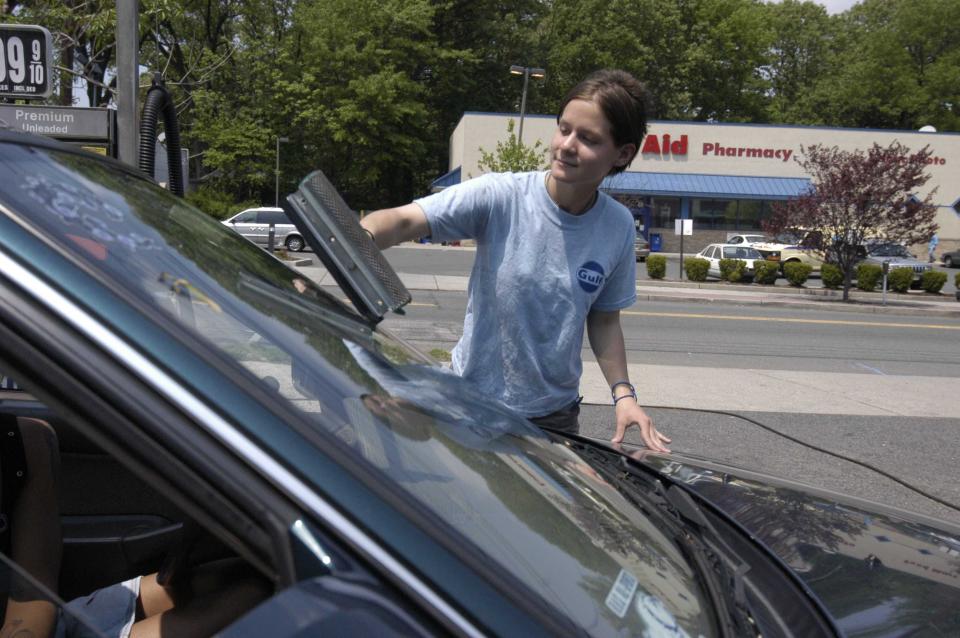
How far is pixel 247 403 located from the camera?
102cm

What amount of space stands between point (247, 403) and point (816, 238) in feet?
80.4

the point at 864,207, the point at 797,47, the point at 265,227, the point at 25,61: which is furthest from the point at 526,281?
the point at 797,47

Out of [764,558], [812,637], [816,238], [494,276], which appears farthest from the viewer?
[816,238]

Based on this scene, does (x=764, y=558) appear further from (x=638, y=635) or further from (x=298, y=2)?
(x=298, y=2)

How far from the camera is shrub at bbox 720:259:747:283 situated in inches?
1067

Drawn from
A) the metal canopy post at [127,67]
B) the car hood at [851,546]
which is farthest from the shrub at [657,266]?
the car hood at [851,546]

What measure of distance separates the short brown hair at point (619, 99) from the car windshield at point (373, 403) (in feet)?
3.49

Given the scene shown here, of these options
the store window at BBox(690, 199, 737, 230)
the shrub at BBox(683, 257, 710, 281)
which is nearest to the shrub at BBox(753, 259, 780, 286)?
the shrub at BBox(683, 257, 710, 281)

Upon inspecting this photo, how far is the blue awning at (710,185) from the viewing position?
138 feet

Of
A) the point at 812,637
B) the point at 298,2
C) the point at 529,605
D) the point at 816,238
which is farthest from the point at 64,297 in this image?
the point at 298,2

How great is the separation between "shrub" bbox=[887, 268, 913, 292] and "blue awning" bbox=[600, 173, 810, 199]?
59.3ft

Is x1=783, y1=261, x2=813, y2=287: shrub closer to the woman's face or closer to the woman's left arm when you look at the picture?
the woman's left arm

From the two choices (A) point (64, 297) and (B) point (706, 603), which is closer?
(A) point (64, 297)

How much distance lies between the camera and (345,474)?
103 cm
